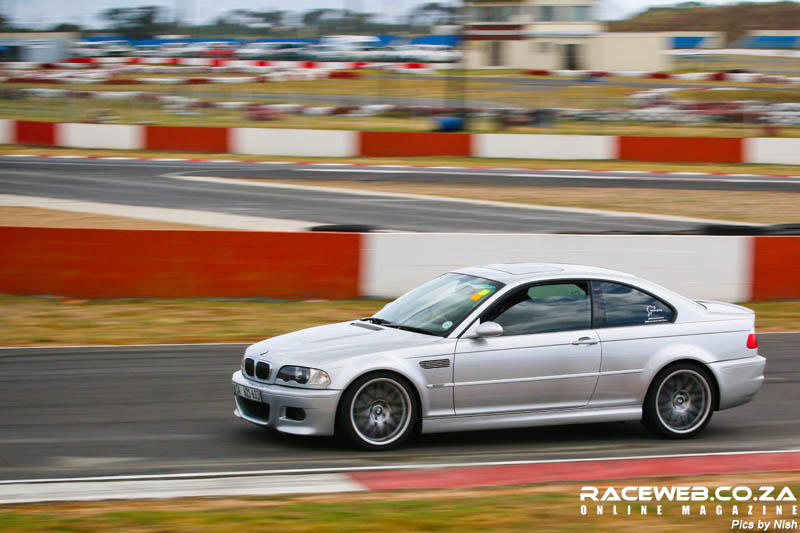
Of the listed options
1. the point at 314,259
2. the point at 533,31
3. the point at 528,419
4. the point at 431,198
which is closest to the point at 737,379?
the point at 528,419

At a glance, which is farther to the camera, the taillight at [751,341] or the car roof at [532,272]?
the taillight at [751,341]

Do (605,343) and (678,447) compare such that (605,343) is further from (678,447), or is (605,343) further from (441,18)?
(441,18)

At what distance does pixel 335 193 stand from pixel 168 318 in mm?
11068

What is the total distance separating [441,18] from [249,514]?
47.0 m

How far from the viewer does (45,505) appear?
539 centimetres

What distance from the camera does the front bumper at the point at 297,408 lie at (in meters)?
6.55

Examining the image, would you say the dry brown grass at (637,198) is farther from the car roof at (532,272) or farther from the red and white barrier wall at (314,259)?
the car roof at (532,272)

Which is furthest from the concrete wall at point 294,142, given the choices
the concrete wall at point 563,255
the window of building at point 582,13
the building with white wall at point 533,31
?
the window of building at point 582,13

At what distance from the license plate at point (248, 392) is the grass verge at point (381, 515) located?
139 cm

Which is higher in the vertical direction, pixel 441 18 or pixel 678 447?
pixel 441 18

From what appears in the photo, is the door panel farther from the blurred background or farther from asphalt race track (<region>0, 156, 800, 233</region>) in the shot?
the blurred background

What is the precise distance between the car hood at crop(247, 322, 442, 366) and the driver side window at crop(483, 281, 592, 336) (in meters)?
0.56

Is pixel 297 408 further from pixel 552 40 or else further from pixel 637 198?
pixel 552 40

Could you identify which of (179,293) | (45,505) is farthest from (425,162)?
(45,505)
